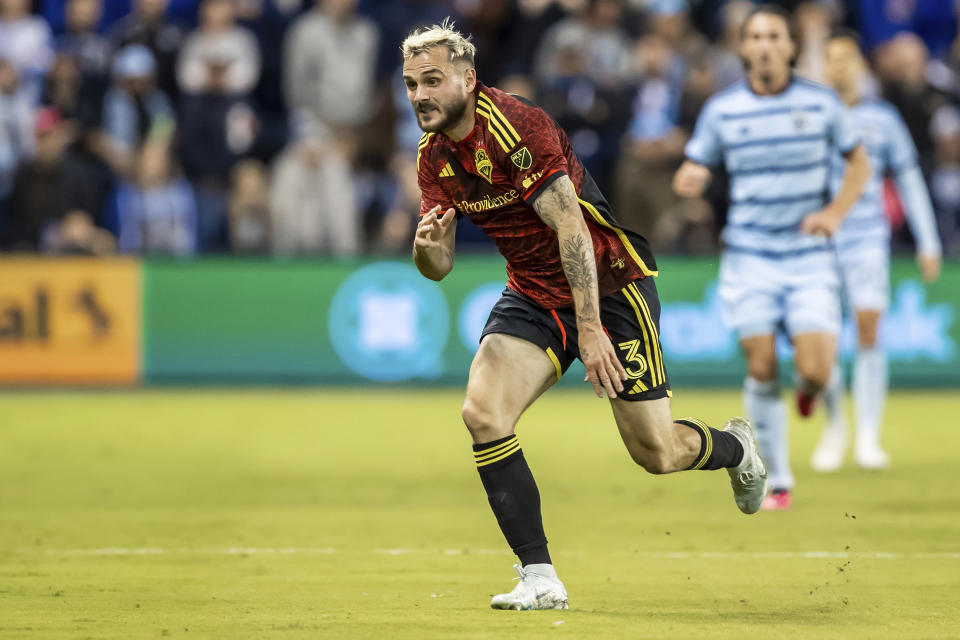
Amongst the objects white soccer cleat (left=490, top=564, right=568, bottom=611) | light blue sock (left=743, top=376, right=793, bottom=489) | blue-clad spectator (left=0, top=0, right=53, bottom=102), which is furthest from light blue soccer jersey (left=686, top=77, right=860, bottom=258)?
blue-clad spectator (left=0, top=0, right=53, bottom=102)

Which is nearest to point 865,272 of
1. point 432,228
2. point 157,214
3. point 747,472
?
point 747,472

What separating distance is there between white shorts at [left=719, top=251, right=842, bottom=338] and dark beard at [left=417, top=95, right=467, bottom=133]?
3451 millimetres

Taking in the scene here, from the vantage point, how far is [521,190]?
612 cm

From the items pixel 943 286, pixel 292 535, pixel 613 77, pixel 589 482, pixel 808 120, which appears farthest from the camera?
pixel 613 77

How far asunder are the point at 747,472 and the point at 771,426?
218 centimetres

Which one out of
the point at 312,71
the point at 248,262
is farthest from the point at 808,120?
the point at 312,71

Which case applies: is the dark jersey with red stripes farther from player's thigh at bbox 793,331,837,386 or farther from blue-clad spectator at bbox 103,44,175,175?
blue-clad spectator at bbox 103,44,175,175

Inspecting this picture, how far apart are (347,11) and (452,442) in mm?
6795

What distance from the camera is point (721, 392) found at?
16.1 meters

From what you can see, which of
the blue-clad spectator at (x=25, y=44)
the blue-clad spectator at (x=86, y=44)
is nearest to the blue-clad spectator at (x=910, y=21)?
the blue-clad spectator at (x=86, y=44)

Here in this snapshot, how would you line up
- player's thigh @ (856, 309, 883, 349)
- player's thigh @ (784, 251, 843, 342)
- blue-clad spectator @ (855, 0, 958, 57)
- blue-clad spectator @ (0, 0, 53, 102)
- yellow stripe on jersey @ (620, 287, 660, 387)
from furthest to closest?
blue-clad spectator @ (855, 0, 958, 57) → blue-clad spectator @ (0, 0, 53, 102) → player's thigh @ (856, 309, 883, 349) → player's thigh @ (784, 251, 843, 342) → yellow stripe on jersey @ (620, 287, 660, 387)

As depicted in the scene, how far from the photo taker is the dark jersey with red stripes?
6074mm

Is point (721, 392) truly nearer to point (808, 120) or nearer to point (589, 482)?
point (589, 482)

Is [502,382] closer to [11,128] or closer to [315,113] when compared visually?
[315,113]
